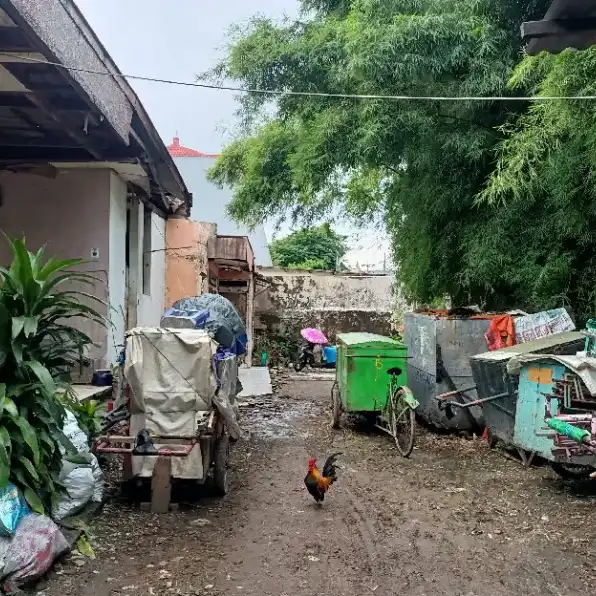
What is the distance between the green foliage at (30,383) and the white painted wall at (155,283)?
577cm

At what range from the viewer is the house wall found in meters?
8.31

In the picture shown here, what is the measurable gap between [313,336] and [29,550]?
48.9 feet

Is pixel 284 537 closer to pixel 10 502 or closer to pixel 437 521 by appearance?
pixel 437 521

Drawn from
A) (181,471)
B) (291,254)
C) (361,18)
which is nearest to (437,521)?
(181,471)

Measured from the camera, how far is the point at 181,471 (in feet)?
17.6

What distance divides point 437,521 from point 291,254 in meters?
26.4

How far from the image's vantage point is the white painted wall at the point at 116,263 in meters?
8.43

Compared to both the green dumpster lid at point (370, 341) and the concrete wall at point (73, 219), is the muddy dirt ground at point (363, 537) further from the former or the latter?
the concrete wall at point (73, 219)

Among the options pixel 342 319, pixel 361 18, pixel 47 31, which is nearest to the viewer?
pixel 47 31

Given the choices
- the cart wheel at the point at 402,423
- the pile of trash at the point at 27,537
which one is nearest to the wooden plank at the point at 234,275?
the cart wheel at the point at 402,423

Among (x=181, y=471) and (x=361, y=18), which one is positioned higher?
(x=361, y=18)

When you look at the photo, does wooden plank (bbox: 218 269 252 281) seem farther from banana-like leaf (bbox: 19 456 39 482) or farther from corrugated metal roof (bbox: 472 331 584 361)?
banana-like leaf (bbox: 19 456 39 482)

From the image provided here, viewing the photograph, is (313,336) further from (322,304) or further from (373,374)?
(373,374)

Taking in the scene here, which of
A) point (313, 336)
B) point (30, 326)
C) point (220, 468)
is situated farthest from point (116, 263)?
point (313, 336)
